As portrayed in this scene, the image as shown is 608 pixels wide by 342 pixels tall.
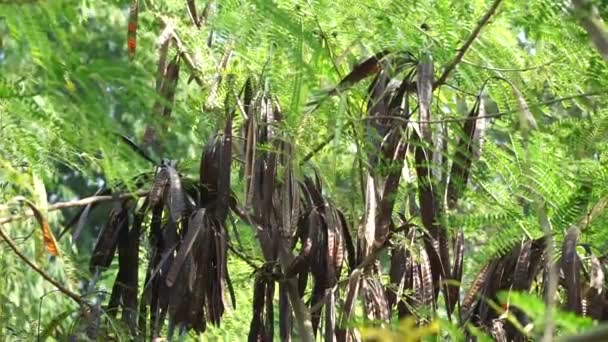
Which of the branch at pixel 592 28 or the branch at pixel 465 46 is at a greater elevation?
the branch at pixel 465 46

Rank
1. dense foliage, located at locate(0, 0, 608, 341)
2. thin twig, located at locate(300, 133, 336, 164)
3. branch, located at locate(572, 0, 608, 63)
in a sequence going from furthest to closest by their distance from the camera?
thin twig, located at locate(300, 133, 336, 164) < dense foliage, located at locate(0, 0, 608, 341) < branch, located at locate(572, 0, 608, 63)

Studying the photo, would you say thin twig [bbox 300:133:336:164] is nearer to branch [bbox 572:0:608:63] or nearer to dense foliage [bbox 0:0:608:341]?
dense foliage [bbox 0:0:608:341]

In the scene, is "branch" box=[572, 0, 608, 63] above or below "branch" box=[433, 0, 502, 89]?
below

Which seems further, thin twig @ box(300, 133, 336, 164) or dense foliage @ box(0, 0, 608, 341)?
thin twig @ box(300, 133, 336, 164)

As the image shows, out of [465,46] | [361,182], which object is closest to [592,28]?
[465,46]

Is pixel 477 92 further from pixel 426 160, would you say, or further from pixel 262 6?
pixel 262 6

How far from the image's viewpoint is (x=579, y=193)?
10.0 feet

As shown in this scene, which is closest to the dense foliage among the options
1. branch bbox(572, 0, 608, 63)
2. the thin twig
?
the thin twig

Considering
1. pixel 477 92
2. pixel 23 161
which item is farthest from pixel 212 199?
pixel 477 92

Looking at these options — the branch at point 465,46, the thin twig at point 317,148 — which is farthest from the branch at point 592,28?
the thin twig at point 317,148

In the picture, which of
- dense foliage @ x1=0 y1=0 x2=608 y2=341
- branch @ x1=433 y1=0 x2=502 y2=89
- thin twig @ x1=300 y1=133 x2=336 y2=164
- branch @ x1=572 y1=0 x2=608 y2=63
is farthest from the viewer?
thin twig @ x1=300 y1=133 x2=336 y2=164

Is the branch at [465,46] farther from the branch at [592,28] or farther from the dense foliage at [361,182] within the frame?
the branch at [592,28]

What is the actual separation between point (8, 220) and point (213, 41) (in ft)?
3.76

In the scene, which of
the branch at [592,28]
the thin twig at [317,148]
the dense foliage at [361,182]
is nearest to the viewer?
the branch at [592,28]
